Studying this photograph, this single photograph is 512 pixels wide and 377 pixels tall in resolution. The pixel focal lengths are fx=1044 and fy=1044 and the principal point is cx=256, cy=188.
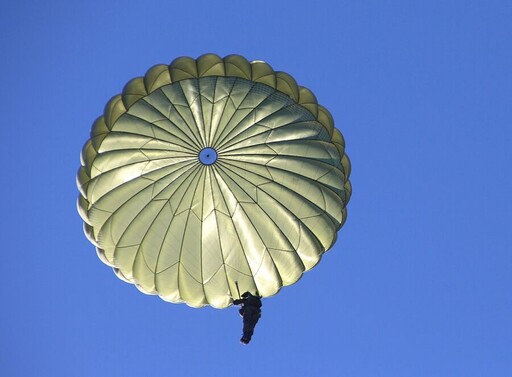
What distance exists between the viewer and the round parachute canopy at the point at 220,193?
31.6 metres

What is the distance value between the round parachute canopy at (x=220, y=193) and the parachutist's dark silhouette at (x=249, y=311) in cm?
60

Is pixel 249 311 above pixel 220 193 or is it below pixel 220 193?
below

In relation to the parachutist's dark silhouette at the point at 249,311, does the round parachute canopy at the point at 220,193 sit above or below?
above

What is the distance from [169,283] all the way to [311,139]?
6.20 m

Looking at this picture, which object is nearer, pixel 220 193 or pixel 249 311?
pixel 249 311

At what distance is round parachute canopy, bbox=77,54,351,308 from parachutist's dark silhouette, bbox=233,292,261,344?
60 centimetres

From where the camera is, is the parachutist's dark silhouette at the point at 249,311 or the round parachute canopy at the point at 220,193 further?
the round parachute canopy at the point at 220,193

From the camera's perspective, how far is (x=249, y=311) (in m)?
31.3

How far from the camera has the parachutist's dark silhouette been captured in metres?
31.1

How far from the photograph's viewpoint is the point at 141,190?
1259 inches

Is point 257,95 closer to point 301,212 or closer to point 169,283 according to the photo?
point 301,212

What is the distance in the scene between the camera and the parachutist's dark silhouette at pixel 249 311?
1224 inches

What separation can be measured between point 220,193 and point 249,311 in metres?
3.75

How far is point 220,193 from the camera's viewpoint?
105ft
